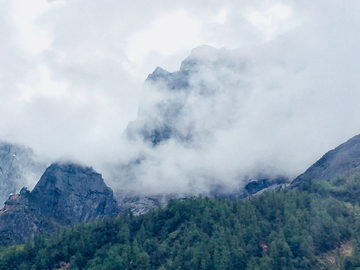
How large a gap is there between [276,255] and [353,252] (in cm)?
3318

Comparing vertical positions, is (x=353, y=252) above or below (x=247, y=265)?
below

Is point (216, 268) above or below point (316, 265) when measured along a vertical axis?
above

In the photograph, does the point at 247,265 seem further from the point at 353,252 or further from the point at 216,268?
the point at 353,252

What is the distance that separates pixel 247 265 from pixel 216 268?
13840 mm

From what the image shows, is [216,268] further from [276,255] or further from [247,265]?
[276,255]

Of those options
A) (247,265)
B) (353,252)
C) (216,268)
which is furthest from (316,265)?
(216,268)

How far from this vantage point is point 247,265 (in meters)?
196

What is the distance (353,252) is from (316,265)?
663 inches

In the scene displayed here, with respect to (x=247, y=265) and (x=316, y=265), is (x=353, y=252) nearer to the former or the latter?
(x=316, y=265)

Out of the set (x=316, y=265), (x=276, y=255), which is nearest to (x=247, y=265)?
(x=276, y=255)

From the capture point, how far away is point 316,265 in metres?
198

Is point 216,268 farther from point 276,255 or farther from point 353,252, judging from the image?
point 353,252

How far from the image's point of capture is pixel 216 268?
7869 inches

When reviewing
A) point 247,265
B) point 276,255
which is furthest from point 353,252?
point 247,265
